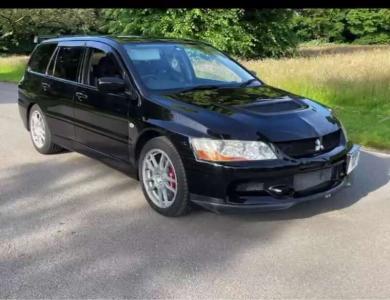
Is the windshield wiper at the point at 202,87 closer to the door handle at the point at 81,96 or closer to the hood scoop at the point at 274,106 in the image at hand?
the hood scoop at the point at 274,106

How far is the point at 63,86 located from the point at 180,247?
2.95 m

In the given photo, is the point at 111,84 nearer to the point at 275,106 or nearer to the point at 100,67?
the point at 100,67

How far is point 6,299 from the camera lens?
3217 millimetres

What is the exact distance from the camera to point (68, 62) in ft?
20.0

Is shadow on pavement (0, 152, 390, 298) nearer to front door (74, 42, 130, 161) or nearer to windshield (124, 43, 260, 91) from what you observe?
front door (74, 42, 130, 161)

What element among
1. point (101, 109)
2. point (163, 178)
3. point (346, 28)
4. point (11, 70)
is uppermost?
point (101, 109)

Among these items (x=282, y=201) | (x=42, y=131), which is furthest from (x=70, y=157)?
(x=282, y=201)

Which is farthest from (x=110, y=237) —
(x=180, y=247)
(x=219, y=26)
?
(x=219, y=26)

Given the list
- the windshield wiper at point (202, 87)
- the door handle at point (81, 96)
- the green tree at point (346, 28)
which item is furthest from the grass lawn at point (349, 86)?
the green tree at point (346, 28)

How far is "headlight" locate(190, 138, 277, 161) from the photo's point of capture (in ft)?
13.3

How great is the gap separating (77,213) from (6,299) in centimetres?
157

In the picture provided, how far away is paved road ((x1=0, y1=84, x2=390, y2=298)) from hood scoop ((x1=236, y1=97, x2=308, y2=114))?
0.94m

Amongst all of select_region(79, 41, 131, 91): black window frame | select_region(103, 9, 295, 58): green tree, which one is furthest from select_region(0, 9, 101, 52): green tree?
select_region(79, 41, 131, 91): black window frame

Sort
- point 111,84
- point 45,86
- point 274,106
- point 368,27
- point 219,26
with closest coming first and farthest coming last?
1. point 274,106
2. point 111,84
3. point 45,86
4. point 219,26
5. point 368,27
